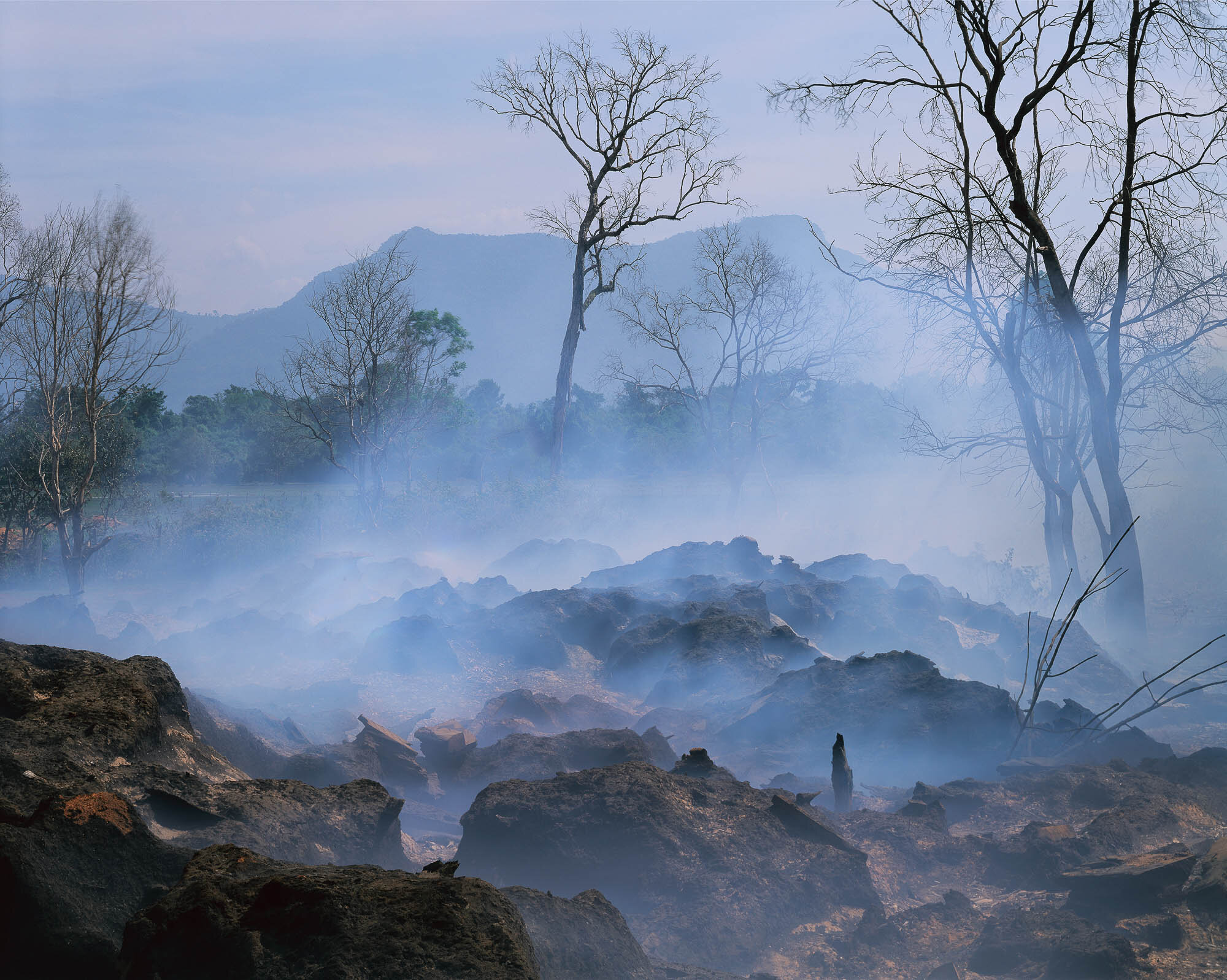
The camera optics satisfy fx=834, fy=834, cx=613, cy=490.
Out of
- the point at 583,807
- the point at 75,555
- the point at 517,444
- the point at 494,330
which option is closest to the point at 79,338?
the point at 75,555

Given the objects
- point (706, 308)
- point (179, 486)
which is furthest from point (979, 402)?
point (179, 486)

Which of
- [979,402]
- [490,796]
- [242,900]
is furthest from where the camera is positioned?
[979,402]

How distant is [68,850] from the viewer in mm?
2719

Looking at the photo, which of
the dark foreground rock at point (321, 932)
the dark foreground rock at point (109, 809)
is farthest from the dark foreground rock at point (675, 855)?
the dark foreground rock at point (321, 932)

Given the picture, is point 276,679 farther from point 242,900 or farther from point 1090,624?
point 1090,624

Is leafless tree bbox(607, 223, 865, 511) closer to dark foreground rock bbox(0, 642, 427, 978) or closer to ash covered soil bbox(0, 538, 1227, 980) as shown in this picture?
ash covered soil bbox(0, 538, 1227, 980)

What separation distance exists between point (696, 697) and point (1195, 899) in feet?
20.3

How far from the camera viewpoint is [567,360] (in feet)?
73.2

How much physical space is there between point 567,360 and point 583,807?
17503 mm

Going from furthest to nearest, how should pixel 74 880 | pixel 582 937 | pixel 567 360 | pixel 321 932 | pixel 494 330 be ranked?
pixel 494 330 < pixel 567 360 < pixel 582 937 < pixel 74 880 < pixel 321 932

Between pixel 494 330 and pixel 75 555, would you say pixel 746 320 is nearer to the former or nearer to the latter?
pixel 75 555

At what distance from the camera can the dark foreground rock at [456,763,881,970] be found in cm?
506

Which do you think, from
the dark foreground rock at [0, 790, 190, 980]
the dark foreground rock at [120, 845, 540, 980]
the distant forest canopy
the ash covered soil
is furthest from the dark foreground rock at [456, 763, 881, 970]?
the distant forest canopy

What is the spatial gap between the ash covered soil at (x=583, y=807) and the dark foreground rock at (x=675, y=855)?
0.02 m
